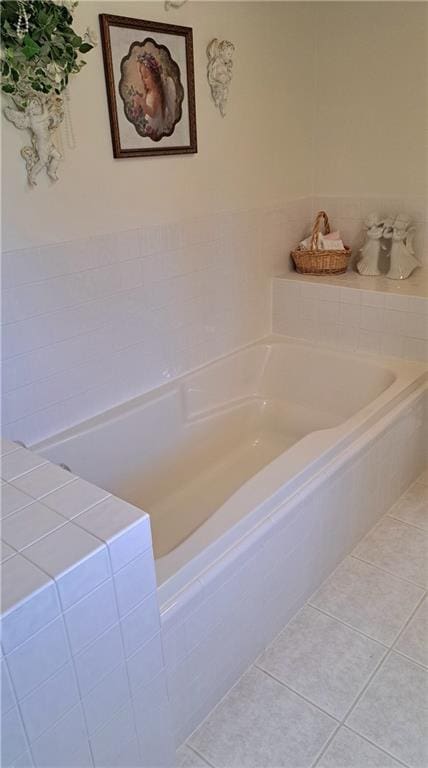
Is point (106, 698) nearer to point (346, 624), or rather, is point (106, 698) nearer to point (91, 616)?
point (91, 616)

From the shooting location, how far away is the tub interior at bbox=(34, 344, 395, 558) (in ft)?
6.94

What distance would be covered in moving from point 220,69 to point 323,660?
2230 mm

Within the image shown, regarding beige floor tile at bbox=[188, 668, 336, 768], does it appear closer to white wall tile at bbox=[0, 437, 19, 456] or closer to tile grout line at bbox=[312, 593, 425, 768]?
tile grout line at bbox=[312, 593, 425, 768]

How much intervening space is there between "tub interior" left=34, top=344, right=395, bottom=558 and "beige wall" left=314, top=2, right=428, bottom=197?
0.99 meters

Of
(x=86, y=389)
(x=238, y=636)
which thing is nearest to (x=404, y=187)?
(x=86, y=389)

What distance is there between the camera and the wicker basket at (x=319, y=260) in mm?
2846

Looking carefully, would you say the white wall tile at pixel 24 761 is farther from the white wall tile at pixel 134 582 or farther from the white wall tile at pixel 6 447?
the white wall tile at pixel 6 447

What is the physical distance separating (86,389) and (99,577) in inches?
45.5

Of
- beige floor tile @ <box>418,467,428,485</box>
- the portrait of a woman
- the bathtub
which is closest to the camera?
the bathtub

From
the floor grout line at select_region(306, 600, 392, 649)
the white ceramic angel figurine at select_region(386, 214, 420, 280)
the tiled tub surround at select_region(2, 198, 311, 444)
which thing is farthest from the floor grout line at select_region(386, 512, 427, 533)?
the white ceramic angel figurine at select_region(386, 214, 420, 280)

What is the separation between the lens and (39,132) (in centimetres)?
169

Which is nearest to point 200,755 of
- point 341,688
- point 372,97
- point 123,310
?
point 341,688

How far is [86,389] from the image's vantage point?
6.86 feet

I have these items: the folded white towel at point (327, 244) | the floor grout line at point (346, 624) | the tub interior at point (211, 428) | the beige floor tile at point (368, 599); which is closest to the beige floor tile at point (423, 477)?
the tub interior at point (211, 428)
